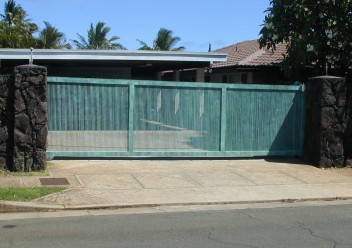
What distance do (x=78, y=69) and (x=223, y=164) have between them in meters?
12.5

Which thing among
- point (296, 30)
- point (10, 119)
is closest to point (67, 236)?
point (10, 119)

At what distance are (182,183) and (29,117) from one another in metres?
3.62

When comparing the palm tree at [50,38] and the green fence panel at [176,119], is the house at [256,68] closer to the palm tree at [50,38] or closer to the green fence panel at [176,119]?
the green fence panel at [176,119]

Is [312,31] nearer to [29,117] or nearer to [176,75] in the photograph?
[29,117]

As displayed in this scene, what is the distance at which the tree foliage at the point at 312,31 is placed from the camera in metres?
14.0

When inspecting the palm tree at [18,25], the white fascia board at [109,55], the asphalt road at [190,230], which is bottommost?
the asphalt road at [190,230]

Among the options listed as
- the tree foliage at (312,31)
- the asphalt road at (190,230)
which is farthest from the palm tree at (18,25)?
the asphalt road at (190,230)

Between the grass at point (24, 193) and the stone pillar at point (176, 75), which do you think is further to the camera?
the stone pillar at point (176, 75)

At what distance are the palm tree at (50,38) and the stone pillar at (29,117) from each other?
34.9m

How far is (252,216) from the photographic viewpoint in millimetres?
7836

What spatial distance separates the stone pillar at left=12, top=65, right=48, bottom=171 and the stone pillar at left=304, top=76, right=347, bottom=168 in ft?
22.5

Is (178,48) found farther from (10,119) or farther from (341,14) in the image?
(10,119)

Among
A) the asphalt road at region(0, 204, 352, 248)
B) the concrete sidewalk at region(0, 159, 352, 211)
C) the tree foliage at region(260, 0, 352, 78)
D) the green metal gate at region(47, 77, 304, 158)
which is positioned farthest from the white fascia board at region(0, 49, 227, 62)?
the asphalt road at region(0, 204, 352, 248)

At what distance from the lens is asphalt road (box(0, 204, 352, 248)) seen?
6.16 meters
